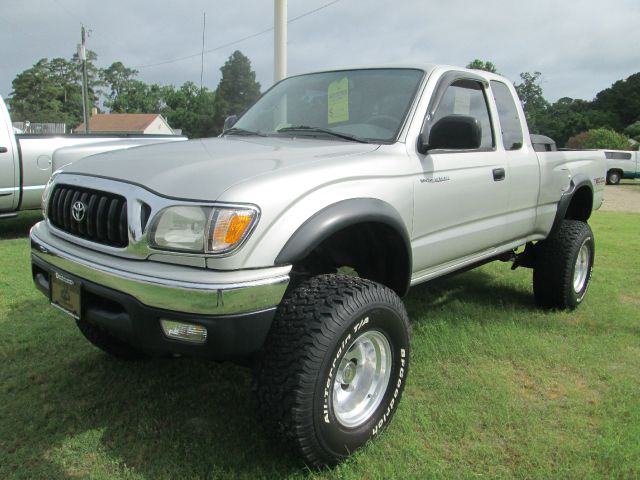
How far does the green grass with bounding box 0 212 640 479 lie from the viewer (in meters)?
2.39

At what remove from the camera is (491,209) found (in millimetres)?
3539

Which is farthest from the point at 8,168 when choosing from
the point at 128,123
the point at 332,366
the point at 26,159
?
the point at 128,123

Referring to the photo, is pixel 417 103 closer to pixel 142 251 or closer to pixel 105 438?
pixel 142 251

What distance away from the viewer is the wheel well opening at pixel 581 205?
4875 millimetres

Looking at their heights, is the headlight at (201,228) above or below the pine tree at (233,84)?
below

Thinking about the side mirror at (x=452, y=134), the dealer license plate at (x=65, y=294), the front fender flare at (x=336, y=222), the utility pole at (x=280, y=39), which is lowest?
the dealer license plate at (x=65, y=294)

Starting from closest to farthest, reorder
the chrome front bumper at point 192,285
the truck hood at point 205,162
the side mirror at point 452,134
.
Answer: the chrome front bumper at point 192,285 < the truck hood at point 205,162 < the side mirror at point 452,134

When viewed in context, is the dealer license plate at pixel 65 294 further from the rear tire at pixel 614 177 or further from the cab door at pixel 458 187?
the rear tire at pixel 614 177

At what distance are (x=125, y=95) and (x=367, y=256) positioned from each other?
10185 centimetres

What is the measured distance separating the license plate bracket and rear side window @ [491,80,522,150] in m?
2.86

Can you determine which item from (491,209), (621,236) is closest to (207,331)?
(491,209)

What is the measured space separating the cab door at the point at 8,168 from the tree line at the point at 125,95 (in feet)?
152

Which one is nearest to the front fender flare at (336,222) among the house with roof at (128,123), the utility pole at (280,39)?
the utility pole at (280,39)

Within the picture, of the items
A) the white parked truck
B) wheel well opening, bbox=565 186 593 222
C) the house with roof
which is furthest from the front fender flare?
the house with roof
